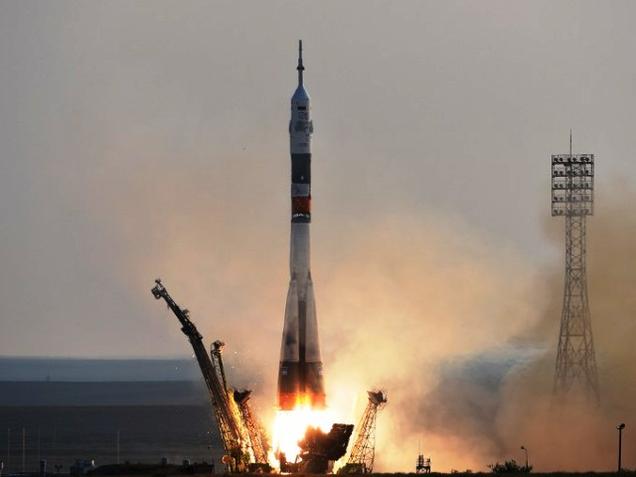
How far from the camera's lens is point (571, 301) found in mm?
146375

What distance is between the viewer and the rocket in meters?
122

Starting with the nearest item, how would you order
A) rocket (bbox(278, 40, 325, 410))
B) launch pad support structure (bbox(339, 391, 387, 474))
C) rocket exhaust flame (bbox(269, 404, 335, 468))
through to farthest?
rocket (bbox(278, 40, 325, 410)) < rocket exhaust flame (bbox(269, 404, 335, 468)) < launch pad support structure (bbox(339, 391, 387, 474))

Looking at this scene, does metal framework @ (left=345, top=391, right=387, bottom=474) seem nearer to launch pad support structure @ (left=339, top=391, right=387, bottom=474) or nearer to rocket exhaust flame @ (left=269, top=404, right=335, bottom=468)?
launch pad support structure @ (left=339, top=391, right=387, bottom=474)

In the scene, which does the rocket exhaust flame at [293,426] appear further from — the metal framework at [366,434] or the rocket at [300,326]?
the metal framework at [366,434]

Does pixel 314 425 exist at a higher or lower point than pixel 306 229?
lower

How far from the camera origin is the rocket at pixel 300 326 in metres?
122

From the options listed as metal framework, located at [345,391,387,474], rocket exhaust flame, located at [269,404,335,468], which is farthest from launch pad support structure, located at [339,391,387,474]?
rocket exhaust flame, located at [269,404,335,468]

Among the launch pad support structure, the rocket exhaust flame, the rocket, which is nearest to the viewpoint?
the rocket

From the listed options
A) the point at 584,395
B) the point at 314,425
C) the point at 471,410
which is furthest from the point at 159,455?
the point at 314,425

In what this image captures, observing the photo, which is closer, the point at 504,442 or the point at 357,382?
the point at 357,382

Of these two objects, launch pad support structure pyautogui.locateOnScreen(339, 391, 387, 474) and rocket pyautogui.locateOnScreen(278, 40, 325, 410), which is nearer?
rocket pyautogui.locateOnScreen(278, 40, 325, 410)

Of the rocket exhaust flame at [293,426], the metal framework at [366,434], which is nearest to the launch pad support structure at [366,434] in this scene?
the metal framework at [366,434]

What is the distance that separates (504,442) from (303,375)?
106 feet

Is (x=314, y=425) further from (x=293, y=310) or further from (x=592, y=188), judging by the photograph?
(x=592, y=188)
